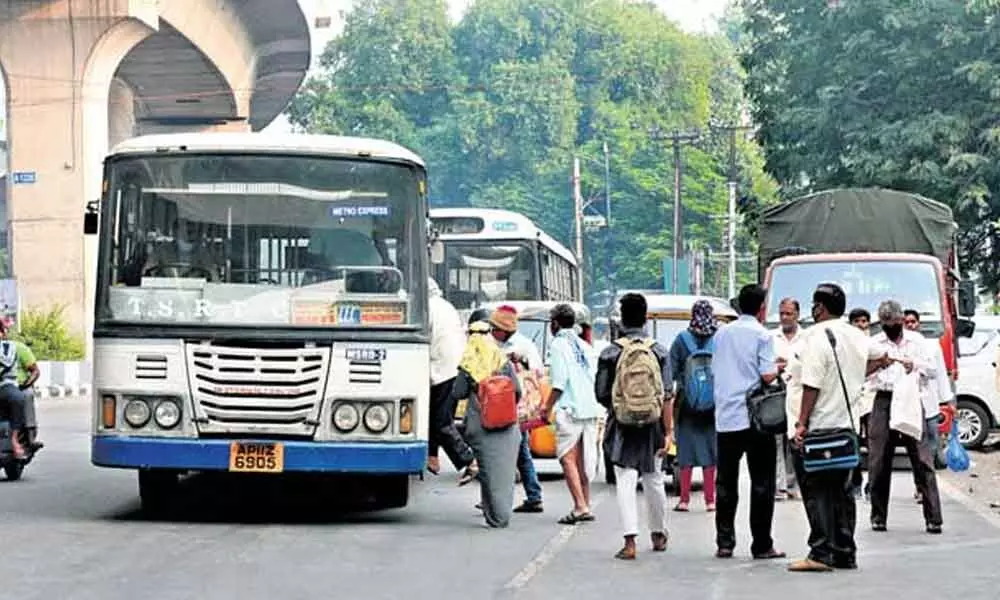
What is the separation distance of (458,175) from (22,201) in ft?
138

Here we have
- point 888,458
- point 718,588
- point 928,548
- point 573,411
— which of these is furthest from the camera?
point 573,411

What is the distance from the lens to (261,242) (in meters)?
14.1

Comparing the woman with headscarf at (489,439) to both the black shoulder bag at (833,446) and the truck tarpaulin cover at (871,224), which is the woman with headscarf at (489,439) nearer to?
→ the black shoulder bag at (833,446)

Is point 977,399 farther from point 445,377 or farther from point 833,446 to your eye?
point 833,446


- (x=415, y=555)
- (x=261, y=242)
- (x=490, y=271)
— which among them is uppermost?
(x=490, y=271)

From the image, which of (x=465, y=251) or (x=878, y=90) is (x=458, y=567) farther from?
(x=878, y=90)

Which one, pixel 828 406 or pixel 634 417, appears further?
pixel 634 417

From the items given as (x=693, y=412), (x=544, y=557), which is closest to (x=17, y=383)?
(x=693, y=412)

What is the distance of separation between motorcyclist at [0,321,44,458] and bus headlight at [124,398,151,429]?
4577 mm

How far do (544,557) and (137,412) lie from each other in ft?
10.9

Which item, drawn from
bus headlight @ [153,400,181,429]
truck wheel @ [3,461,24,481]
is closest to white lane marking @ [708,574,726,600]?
bus headlight @ [153,400,181,429]

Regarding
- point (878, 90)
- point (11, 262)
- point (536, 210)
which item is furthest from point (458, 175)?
point (878, 90)

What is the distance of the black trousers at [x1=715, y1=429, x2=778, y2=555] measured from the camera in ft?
39.9

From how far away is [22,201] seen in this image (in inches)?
1727
